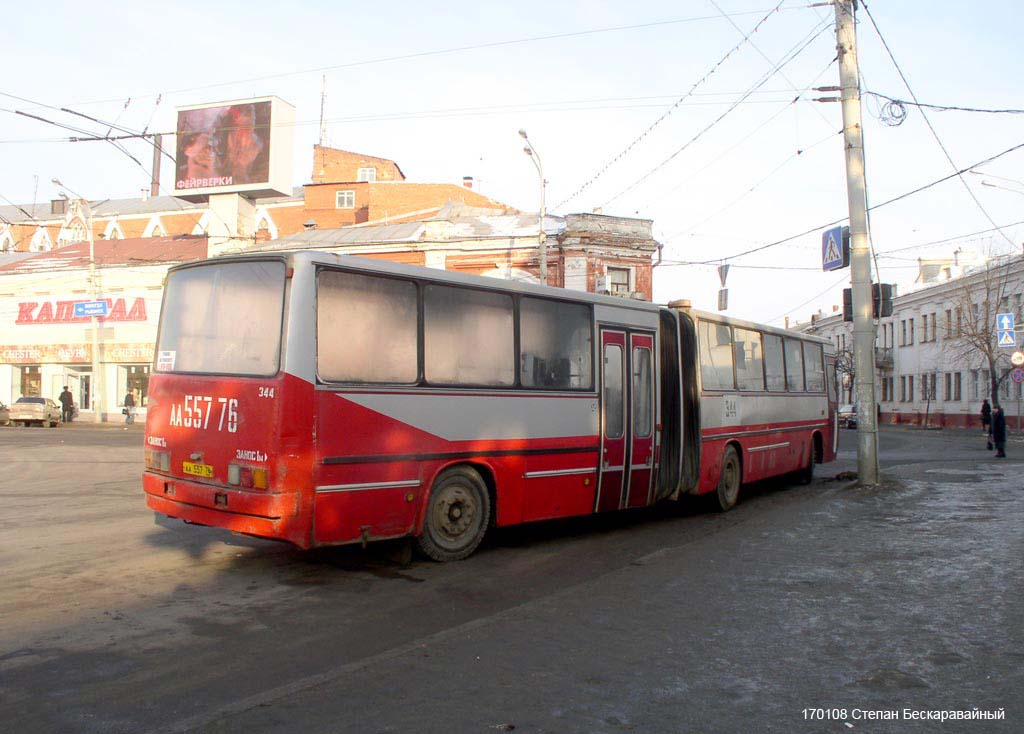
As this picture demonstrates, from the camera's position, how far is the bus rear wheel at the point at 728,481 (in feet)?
43.0

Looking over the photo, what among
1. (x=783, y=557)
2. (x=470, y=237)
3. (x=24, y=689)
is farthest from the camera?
(x=470, y=237)

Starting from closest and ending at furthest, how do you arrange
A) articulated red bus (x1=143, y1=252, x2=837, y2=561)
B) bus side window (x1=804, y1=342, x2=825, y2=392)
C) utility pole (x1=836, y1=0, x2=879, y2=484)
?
articulated red bus (x1=143, y1=252, x2=837, y2=561)
utility pole (x1=836, y1=0, x2=879, y2=484)
bus side window (x1=804, y1=342, x2=825, y2=392)

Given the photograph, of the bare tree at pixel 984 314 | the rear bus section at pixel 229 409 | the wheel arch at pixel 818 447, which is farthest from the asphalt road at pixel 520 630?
the bare tree at pixel 984 314

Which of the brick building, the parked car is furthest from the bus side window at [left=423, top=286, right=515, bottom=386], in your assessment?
the parked car

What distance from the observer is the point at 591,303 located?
1052 cm

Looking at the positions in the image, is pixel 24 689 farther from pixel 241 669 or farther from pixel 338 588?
pixel 338 588

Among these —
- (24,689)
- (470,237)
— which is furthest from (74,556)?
(470,237)

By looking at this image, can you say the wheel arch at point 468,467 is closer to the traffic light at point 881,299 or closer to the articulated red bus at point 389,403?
the articulated red bus at point 389,403

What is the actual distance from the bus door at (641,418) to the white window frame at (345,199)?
47.4 m

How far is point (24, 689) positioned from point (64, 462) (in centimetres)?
1687

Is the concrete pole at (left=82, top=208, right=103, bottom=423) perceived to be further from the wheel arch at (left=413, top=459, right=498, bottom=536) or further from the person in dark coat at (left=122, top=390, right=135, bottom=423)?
the wheel arch at (left=413, top=459, right=498, bottom=536)

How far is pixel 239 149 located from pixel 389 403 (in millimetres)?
39823

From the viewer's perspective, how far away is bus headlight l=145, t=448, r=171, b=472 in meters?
8.11

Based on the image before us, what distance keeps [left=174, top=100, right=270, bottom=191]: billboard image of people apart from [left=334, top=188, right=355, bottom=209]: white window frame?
12661 mm
